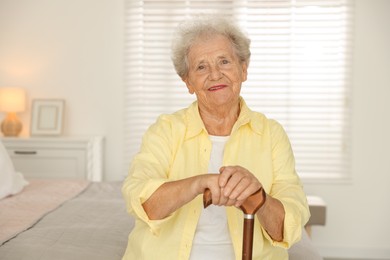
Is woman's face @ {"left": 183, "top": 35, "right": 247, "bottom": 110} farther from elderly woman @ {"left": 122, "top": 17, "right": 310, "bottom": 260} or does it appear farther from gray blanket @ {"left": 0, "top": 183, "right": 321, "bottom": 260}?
gray blanket @ {"left": 0, "top": 183, "right": 321, "bottom": 260}

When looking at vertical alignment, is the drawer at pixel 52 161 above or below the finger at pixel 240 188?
below

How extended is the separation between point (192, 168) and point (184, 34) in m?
0.43

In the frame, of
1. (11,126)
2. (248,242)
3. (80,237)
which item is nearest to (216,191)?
(248,242)

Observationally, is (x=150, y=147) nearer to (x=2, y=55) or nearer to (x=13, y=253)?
(x=13, y=253)

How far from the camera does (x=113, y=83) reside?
4.50 meters

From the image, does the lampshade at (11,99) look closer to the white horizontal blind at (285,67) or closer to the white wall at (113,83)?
the white wall at (113,83)

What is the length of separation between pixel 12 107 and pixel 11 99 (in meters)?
0.06

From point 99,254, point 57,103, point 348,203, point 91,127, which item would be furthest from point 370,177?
point 99,254

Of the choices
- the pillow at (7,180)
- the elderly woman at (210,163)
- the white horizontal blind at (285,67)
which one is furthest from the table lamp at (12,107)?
the elderly woman at (210,163)

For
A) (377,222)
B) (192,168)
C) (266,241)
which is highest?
(192,168)

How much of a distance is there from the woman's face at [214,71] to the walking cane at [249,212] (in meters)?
0.50

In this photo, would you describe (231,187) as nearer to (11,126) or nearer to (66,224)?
(66,224)

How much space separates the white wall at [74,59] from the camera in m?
4.49

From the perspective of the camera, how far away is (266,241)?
5.63 ft
